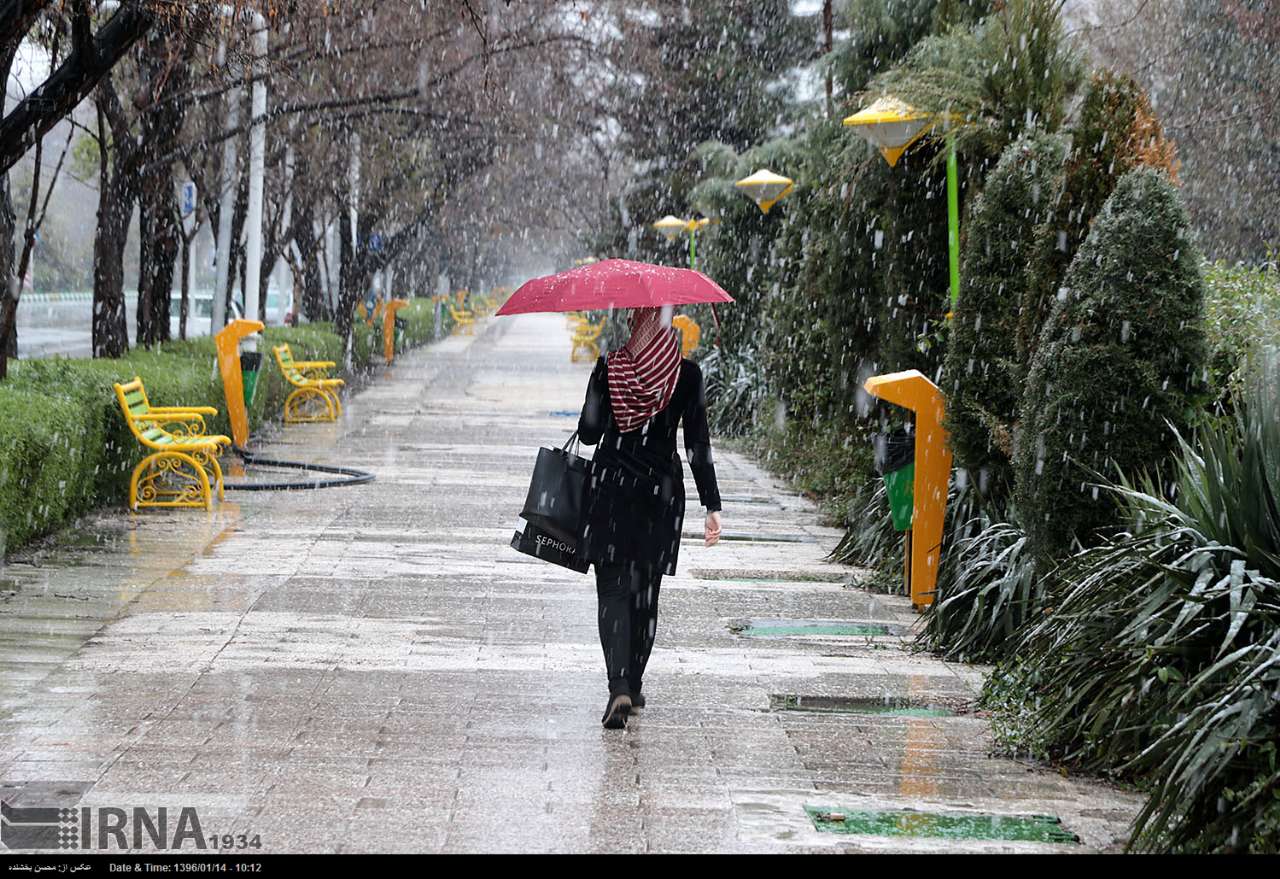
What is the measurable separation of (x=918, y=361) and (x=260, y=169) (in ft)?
40.2

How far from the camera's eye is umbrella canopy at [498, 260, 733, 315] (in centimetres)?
648

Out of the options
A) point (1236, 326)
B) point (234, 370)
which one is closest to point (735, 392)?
point (234, 370)

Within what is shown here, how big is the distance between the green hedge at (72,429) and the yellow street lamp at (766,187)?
6986 millimetres

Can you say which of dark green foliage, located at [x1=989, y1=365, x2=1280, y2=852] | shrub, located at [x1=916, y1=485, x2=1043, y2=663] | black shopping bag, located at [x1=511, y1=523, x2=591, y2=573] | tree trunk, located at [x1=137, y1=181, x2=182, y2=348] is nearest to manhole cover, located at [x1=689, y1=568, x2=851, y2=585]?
shrub, located at [x1=916, y1=485, x2=1043, y2=663]

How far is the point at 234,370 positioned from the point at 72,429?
6529 millimetres

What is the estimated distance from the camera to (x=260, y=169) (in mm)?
20906

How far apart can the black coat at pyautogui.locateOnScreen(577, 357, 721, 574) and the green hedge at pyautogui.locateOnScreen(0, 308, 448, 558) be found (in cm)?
442

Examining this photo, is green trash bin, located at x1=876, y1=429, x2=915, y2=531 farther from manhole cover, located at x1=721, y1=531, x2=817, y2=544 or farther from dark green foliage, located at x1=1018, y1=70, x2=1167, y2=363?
manhole cover, located at x1=721, y1=531, x2=817, y2=544

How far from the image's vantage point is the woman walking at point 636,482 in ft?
21.3

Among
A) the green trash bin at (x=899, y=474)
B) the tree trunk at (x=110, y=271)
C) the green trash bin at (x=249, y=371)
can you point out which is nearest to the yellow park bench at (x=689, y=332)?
the green trash bin at (x=249, y=371)

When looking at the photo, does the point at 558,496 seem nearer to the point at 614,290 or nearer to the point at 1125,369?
the point at 614,290

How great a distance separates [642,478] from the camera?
6.51 m

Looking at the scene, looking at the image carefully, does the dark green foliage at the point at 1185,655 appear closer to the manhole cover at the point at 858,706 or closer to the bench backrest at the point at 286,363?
the manhole cover at the point at 858,706
